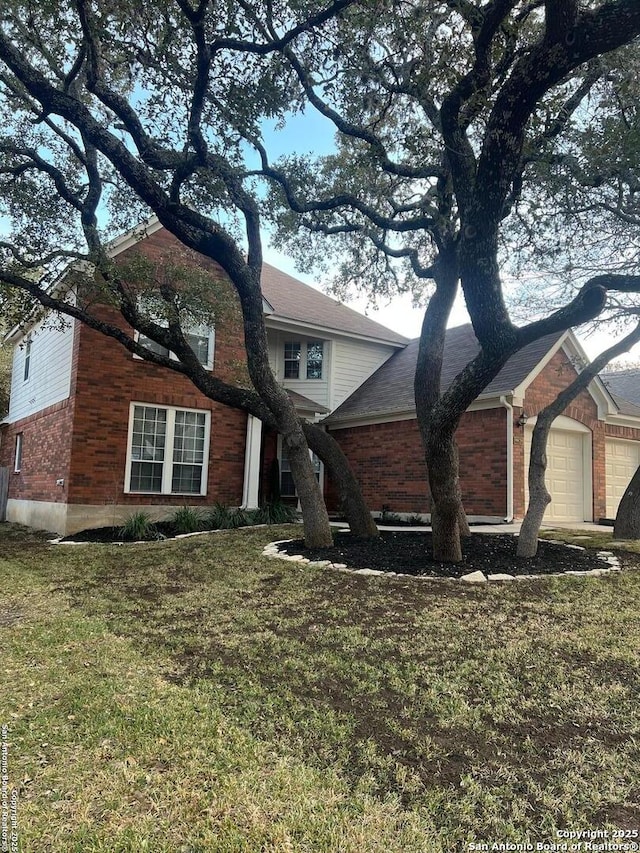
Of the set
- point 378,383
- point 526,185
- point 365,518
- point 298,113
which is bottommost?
point 365,518

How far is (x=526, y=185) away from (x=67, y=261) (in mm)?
8545

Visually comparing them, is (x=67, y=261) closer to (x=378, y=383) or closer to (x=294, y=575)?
(x=294, y=575)

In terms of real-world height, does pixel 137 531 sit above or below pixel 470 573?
below

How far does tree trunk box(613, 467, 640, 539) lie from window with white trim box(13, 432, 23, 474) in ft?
52.3

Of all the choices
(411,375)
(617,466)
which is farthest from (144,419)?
(617,466)

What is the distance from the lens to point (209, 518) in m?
12.3

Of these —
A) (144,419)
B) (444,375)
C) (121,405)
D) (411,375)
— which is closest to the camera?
(121,405)

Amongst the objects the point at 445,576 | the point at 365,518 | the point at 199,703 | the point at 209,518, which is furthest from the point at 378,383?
the point at 199,703

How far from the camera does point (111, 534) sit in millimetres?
10852


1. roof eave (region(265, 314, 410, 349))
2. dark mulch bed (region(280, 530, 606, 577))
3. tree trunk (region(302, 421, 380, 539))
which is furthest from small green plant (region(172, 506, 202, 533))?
roof eave (region(265, 314, 410, 349))

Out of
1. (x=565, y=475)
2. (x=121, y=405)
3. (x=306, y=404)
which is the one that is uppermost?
(x=306, y=404)

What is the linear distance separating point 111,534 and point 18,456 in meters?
7.85

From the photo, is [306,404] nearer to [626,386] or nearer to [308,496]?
[308,496]

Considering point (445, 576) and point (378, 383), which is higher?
point (378, 383)
